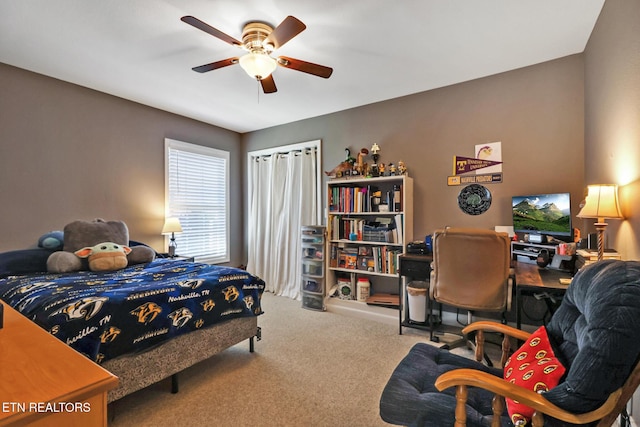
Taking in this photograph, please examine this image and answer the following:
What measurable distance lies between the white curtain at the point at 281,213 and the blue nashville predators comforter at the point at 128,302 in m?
1.80

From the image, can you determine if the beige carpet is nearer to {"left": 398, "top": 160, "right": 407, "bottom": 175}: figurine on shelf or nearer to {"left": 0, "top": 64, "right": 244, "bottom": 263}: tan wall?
{"left": 398, "top": 160, "right": 407, "bottom": 175}: figurine on shelf

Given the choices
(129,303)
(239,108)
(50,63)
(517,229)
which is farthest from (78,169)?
(517,229)

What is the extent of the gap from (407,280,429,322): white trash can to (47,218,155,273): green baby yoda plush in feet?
8.91

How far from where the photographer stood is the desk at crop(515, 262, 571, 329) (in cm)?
191

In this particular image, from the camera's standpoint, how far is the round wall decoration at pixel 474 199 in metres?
3.07

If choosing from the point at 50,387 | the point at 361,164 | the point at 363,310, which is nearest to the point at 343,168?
the point at 361,164

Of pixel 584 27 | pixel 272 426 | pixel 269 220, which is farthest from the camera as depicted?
pixel 269 220

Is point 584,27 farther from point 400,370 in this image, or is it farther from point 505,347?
point 400,370

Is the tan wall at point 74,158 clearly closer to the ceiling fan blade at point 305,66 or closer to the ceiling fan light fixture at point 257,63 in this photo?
the ceiling fan light fixture at point 257,63

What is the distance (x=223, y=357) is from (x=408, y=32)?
2996 millimetres

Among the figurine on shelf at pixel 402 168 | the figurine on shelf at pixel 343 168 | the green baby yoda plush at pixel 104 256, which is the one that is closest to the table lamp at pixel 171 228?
the green baby yoda plush at pixel 104 256

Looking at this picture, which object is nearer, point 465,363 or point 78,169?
point 465,363

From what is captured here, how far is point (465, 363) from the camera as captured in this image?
1.50m

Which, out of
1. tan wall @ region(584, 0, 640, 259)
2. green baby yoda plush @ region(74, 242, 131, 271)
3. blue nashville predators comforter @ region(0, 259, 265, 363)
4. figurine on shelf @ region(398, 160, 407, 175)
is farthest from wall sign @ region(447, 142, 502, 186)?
green baby yoda plush @ region(74, 242, 131, 271)
